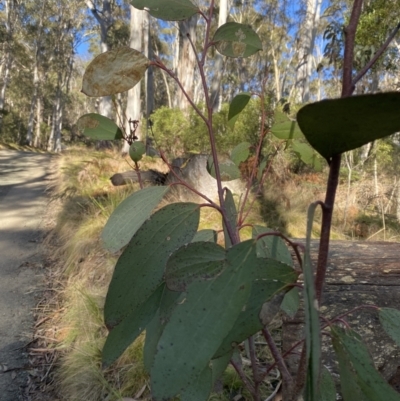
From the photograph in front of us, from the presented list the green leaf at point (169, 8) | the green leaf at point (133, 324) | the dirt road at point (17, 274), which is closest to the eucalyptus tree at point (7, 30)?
the dirt road at point (17, 274)

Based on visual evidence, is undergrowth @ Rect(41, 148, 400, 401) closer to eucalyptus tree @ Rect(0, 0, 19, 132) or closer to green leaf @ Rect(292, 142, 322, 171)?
green leaf @ Rect(292, 142, 322, 171)

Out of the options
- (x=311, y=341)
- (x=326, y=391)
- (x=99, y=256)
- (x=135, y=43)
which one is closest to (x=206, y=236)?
(x=326, y=391)

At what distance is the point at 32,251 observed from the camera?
3848mm

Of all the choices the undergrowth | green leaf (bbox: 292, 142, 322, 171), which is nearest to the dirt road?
the undergrowth

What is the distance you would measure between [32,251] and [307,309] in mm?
3875

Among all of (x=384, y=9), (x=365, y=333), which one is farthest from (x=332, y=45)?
(x=365, y=333)

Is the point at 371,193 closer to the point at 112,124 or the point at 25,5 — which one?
the point at 112,124

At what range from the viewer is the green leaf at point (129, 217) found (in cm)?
64

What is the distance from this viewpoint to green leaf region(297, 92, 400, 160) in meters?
0.36

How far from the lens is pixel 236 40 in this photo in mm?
693

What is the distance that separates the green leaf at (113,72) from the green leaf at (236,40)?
6.2 inches

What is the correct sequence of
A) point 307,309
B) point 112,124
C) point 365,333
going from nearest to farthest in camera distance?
1. point 307,309
2. point 112,124
3. point 365,333

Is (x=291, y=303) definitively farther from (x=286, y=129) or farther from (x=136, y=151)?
(x=136, y=151)

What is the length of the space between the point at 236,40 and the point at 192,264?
0.40m
